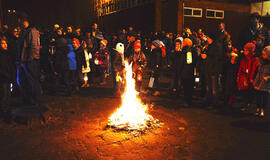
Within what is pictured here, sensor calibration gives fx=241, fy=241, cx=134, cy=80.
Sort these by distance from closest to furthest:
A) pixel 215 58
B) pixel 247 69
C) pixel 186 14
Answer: pixel 247 69, pixel 215 58, pixel 186 14

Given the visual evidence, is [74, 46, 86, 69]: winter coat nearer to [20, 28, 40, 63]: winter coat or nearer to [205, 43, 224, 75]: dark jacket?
[20, 28, 40, 63]: winter coat

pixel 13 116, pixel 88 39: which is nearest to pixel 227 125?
pixel 13 116

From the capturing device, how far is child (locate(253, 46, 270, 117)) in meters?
5.87

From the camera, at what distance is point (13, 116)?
5754mm

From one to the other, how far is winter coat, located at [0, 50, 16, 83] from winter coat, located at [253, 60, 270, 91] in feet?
19.9

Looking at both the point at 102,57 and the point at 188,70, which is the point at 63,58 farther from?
the point at 188,70

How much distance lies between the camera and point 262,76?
19.5 ft

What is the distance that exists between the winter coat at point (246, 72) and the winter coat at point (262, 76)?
21 cm

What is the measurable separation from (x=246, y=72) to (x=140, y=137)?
359 centimetres

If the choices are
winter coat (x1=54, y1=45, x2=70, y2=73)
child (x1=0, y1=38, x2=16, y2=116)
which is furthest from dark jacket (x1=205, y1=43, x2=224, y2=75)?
child (x1=0, y1=38, x2=16, y2=116)

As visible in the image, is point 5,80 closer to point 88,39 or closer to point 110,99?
point 110,99

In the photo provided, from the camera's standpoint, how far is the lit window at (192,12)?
24828mm

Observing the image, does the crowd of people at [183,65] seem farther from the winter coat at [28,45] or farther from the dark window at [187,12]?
the dark window at [187,12]

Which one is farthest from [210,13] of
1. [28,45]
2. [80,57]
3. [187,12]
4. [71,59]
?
[28,45]
